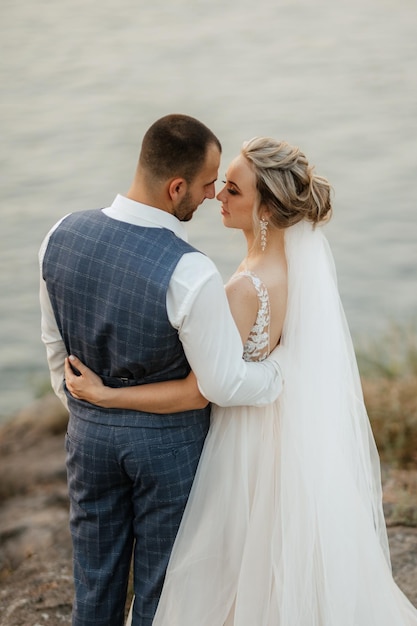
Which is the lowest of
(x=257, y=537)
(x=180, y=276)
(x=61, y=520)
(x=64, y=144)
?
(x=61, y=520)

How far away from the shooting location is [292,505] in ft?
7.16

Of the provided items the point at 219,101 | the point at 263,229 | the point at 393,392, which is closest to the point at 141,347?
the point at 263,229

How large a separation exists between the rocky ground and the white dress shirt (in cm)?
129

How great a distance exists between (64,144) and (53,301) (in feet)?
10.3

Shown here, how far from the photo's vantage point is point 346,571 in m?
2.20

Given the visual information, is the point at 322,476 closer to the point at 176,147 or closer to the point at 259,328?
the point at 259,328

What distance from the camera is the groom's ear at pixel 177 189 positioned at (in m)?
1.87

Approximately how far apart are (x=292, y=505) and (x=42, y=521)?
1593mm

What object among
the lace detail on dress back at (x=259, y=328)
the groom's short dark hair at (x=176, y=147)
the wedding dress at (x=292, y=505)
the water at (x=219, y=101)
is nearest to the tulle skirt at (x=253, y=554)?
the wedding dress at (x=292, y=505)

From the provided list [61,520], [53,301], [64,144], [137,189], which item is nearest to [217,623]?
[53,301]

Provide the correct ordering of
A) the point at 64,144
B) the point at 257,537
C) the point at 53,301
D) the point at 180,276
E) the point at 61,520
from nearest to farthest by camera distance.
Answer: the point at 180,276
the point at 53,301
the point at 257,537
the point at 61,520
the point at 64,144

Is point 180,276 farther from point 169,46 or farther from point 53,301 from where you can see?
point 169,46

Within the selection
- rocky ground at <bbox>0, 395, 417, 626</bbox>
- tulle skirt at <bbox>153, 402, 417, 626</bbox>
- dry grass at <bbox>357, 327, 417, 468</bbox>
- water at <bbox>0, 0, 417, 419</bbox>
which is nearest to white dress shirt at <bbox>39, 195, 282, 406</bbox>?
tulle skirt at <bbox>153, 402, 417, 626</bbox>

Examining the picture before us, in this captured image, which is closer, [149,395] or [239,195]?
[149,395]
